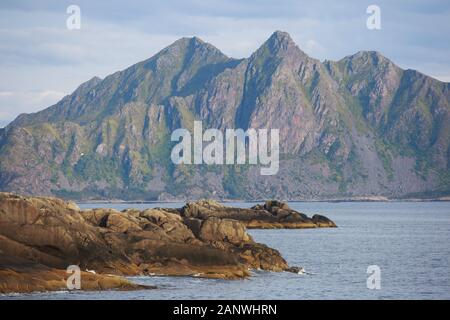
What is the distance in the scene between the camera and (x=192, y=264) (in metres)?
91.5

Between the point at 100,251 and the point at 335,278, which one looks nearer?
the point at 100,251

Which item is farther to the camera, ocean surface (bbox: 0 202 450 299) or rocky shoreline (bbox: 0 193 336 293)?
ocean surface (bbox: 0 202 450 299)

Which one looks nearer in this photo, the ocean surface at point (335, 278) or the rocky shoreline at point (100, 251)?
the rocky shoreline at point (100, 251)

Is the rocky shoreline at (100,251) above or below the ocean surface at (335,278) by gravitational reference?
above

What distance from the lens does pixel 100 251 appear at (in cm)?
8588

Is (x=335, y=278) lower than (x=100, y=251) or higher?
lower

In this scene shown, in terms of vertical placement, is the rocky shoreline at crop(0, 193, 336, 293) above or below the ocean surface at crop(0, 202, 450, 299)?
above

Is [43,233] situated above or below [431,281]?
above

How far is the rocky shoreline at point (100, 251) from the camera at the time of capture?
75500mm

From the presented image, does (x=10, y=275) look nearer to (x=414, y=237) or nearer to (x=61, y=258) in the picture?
(x=61, y=258)

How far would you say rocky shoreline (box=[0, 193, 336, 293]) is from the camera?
75500mm
